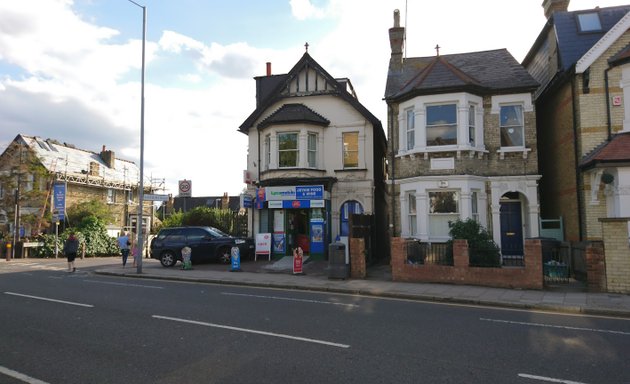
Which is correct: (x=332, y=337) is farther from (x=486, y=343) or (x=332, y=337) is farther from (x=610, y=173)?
(x=610, y=173)

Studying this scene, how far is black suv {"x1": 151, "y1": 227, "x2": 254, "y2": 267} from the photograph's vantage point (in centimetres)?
1941

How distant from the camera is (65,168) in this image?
35.9 metres

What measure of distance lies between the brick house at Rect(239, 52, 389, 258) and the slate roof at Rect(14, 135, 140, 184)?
21.7 meters

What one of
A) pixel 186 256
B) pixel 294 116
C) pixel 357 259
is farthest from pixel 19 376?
pixel 294 116

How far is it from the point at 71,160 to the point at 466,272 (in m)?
36.9

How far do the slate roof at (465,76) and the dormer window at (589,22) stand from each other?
2841 mm

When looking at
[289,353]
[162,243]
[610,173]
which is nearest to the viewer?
[289,353]

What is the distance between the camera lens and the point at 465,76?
679 inches

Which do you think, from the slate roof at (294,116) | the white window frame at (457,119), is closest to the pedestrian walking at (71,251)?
the slate roof at (294,116)

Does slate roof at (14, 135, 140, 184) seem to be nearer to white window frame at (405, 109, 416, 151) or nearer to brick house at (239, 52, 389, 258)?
brick house at (239, 52, 389, 258)

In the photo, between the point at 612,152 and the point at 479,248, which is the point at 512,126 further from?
the point at 479,248

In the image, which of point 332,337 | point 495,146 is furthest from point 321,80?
point 332,337

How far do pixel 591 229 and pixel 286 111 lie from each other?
13.6 metres

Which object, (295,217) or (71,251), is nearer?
(71,251)
